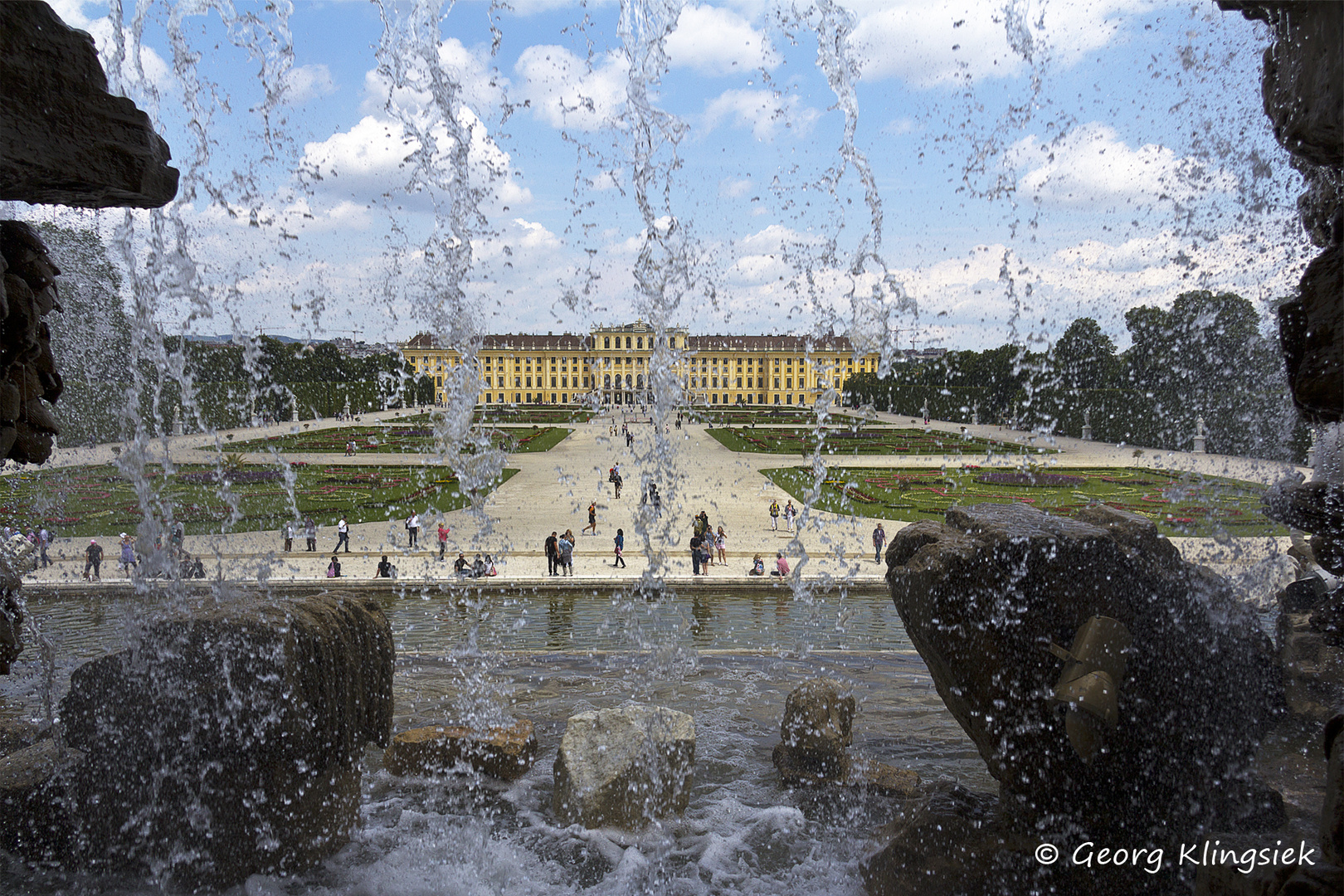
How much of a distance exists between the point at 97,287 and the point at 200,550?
4767 millimetres

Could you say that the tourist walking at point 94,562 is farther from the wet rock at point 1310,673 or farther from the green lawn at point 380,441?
the green lawn at point 380,441

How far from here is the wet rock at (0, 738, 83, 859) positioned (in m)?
4.92

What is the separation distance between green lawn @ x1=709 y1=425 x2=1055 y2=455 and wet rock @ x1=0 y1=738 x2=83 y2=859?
30.9m

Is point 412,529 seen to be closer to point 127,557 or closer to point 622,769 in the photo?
point 127,557

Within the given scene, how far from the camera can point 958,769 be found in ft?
21.5

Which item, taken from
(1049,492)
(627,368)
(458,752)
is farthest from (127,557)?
(627,368)

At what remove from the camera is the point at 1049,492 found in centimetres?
2162

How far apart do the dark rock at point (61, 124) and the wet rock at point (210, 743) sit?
236cm

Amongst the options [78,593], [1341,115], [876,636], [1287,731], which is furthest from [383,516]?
[1341,115]

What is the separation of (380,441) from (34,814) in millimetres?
34689

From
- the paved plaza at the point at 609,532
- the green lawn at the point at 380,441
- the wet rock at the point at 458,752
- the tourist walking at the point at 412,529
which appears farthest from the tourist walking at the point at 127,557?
the green lawn at the point at 380,441

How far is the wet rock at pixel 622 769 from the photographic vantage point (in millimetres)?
5543

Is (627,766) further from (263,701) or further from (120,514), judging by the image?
(120,514)

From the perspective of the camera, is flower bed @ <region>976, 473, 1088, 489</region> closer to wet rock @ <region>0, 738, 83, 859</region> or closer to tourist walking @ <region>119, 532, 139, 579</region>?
tourist walking @ <region>119, 532, 139, 579</region>
